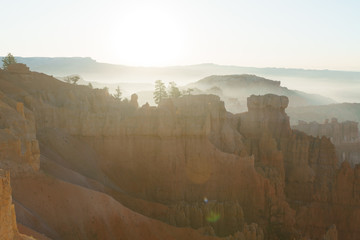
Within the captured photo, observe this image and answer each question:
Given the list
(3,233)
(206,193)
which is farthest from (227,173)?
(3,233)

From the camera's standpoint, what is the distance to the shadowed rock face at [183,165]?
71.2 ft

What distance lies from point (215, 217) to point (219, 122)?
8.40 meters

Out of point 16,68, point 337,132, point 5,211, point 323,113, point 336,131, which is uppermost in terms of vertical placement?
point 16,68

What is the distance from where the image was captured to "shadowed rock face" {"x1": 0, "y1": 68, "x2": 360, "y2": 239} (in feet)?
71.2

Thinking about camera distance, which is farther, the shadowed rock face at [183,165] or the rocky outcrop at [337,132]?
the rocky outcrop at [337,132]

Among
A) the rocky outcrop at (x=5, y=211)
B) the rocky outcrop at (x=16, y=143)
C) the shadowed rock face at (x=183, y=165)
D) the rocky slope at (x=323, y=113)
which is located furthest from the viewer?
the rocky slope at (x=323, y=113)

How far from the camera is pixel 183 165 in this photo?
84.3 ft

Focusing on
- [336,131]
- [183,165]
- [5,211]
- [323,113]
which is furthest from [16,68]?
[323,113]

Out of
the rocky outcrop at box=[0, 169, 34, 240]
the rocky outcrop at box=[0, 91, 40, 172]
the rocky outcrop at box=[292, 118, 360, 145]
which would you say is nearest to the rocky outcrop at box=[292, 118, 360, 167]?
the rocky outcrop at box=[292, 118, 360, 145]

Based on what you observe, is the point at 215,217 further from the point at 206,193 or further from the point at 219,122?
the point at 219,122

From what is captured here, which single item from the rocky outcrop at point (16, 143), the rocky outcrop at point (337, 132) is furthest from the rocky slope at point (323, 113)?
the rocky outcrop at point (16, 143)

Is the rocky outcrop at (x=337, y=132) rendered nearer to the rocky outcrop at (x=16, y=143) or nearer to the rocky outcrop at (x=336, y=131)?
the rocky outcrop at (x=336, y=131)

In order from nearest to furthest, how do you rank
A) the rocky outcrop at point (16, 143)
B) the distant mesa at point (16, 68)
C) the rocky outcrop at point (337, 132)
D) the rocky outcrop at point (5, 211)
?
the rocky outcrop at point (5, 211) → the rocky outcrop at point (16, 143) → the distant mesa at point (16, 68) → the rocky outcrop at point (337, 132)

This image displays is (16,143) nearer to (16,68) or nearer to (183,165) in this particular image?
(183,165)
